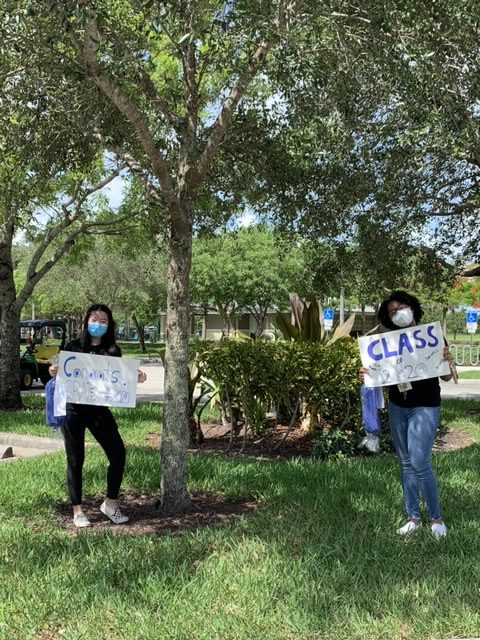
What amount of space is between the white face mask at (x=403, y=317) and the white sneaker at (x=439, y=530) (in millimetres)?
1473

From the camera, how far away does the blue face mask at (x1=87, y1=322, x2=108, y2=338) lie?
17.1 ft

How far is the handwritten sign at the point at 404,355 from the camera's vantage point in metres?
4.68

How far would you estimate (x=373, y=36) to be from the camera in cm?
583

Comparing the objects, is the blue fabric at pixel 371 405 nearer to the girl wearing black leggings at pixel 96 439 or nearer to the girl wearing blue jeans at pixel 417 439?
the girl wearing blue jeans at pixel 417 439

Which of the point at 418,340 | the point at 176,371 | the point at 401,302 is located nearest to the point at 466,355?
the point at 401,302

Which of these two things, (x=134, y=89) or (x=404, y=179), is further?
(x=404, y=179)

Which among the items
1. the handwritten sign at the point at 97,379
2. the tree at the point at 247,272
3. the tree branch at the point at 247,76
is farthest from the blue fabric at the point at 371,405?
the tree at the point at 247,272

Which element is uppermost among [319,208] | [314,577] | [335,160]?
[335,160]

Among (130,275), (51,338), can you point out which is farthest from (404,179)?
(130,275)

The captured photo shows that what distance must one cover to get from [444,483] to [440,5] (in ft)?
13.7

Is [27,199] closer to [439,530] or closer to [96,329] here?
[96,329]

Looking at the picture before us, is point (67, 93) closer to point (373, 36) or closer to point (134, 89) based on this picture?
point (134, 89)

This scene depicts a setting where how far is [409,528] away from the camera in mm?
4633

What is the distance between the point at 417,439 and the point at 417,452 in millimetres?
92
